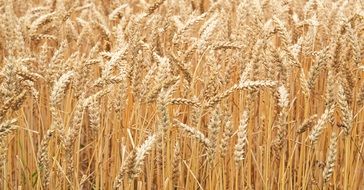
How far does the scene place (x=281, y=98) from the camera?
5.04 ft

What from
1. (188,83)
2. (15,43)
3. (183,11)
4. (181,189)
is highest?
(183,11)

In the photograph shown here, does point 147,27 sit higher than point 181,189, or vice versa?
point 147,27

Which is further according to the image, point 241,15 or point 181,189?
point 241,15

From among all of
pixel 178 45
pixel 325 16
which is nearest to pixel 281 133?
pixel 178 45

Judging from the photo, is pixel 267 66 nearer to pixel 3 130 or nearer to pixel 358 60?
pixel 358 60

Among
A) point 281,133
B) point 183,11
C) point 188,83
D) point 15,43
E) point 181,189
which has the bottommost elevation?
point 181,189

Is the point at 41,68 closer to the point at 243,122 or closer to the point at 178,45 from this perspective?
the point at 178,45

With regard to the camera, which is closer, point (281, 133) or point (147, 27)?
point (281, 133)

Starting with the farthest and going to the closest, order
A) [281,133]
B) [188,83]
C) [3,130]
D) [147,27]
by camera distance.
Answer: [147,27], [188,83], [281,133], [3,130]

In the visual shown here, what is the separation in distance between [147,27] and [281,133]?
4.16ft

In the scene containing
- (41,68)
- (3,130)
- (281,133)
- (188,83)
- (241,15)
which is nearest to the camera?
(3,130)

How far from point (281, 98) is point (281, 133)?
0.29 feet

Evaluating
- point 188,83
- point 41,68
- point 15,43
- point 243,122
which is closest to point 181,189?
point 188,83

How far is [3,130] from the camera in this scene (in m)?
1.38
